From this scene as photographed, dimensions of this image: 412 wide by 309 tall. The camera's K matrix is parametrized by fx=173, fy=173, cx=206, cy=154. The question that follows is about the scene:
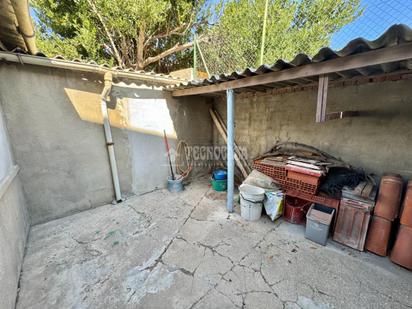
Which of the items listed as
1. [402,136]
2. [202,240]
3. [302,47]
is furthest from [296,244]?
[302,47]

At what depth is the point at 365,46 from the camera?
5.23 ft

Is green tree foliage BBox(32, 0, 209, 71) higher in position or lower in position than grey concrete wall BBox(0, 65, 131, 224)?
higher

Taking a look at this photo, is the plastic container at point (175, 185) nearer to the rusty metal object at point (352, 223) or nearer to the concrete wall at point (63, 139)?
the concrete wall at point (63, 139)

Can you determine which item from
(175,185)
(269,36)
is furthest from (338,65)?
(269,36)

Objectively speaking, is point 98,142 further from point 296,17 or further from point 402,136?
point 296,17

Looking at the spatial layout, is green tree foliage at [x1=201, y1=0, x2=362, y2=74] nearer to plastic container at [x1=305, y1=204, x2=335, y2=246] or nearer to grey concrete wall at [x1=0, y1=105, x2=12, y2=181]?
plastic container at [x1=305, y1=204, x2=335, y2=246]

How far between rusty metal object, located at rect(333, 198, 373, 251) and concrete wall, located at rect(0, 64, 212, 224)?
3.78 m

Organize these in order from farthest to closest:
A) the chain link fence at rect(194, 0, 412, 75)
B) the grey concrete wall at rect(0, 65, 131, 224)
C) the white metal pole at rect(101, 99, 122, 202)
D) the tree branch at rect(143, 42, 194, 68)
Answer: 1. the tree branch at rect(143, 42, 194, 68)
2. the chain link fence at rect(194, 0, 412, 75)
3. the white metal pole at rect(101, 99, 122, 202)
4. the grey concrete wall at rect(0, 65, 131, 224)

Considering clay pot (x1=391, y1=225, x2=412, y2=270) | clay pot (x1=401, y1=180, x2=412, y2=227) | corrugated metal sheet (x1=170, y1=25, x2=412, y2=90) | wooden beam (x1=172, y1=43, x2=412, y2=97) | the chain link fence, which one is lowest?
clay pot (x1=391, y1=225, x2=412, y2=270)

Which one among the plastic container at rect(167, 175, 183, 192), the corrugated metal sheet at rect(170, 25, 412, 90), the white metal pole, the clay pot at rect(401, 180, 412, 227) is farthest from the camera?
the plastic container at rect(167, 175, 183, 192)

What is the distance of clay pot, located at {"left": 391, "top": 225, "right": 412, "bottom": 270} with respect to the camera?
6.42 ft

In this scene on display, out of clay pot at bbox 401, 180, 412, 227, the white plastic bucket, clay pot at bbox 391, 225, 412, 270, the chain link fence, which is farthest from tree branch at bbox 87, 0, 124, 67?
clay pot at bbox 391, 225, 412, 270

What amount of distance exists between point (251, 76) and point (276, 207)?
2.14m

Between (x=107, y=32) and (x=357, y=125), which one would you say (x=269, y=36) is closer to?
(x=357, y=125)
